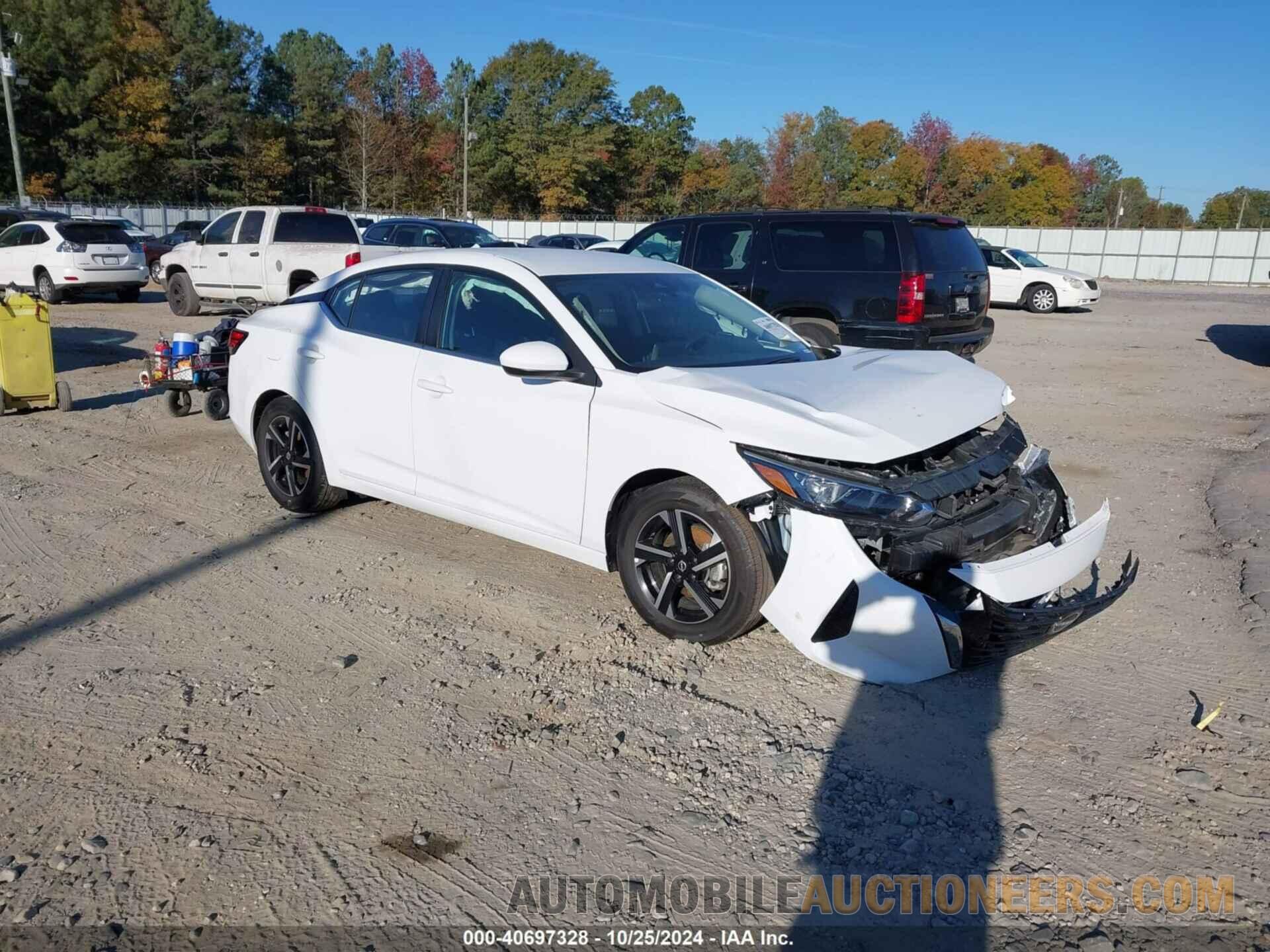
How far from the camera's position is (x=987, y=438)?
14.6 feet

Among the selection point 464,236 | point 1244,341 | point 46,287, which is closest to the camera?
point 464,236

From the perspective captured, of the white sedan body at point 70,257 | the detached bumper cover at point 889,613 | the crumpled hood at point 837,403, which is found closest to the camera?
the detached bumper cover at point 889,613

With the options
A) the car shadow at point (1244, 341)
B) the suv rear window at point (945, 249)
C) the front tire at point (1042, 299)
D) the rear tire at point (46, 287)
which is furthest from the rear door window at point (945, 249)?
the rear tire at point (46, 287)

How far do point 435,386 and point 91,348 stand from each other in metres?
10.6

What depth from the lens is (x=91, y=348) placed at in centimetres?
Answer: 1325

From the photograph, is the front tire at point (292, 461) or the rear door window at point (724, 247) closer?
the front tire at point (292, 461)

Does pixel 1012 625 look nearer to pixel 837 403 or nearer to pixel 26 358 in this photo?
pixel 837 403

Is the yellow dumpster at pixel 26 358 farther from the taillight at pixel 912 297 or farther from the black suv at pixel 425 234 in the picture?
the taillight at pixel 912 297

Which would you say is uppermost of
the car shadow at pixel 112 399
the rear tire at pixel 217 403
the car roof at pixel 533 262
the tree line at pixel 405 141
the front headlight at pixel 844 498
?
the tree line at pixel 405 141

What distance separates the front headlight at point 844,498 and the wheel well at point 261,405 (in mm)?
3625

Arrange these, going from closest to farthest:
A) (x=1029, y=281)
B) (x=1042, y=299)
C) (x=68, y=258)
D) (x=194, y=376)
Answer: (x=194, y=376) < (x=68, y=258) < (x=1042, y=299) < (x=1029, y=281)

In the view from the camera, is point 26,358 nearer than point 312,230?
Yes

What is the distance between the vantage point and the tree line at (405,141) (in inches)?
2203

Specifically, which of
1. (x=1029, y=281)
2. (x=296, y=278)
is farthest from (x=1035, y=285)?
(x=296, y=278)
